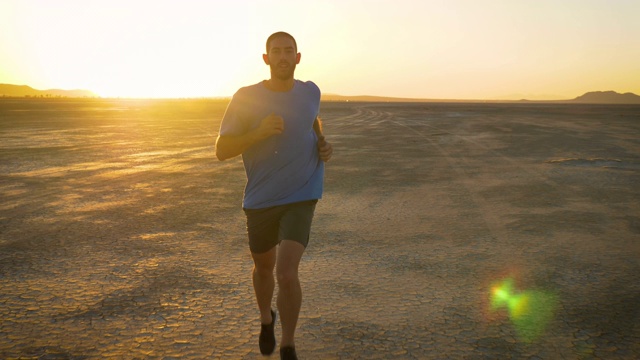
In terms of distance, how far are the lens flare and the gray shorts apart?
161cm

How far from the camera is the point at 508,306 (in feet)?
13.9

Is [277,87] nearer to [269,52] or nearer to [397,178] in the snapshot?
[269,52]

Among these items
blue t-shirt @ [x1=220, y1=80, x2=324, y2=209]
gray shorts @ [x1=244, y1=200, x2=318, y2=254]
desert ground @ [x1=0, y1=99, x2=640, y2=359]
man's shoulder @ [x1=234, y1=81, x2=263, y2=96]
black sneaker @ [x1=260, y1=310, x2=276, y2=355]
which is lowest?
desert ground @ [x1=0, y1=99, x2=640, y2=359]

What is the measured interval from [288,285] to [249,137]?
2.89ft

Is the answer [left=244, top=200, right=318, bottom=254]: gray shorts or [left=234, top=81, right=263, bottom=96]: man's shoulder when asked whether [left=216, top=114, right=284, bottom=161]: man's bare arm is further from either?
[left=244, top=200, right=318, bottom=254]: gray shorts

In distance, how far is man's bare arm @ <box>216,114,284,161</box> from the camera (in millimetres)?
3215

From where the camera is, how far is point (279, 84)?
3402 mm

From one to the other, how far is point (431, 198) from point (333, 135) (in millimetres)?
12980

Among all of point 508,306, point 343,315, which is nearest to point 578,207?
point 508,306

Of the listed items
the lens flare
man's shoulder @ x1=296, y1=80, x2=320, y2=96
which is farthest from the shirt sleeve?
the lens flare

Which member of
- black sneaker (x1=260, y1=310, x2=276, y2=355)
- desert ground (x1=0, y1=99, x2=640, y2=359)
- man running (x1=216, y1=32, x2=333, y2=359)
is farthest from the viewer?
desert ground (x1=0, y1=99, x2=640, y2=359)

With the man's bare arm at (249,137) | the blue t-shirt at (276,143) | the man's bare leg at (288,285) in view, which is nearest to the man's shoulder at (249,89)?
the blue t-shirt at (276,143)

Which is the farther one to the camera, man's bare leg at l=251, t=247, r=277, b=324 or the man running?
man's bare leg at l=251, t=247, r=277, b=324

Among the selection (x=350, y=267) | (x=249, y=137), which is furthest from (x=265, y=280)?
(x=350, y=267)
